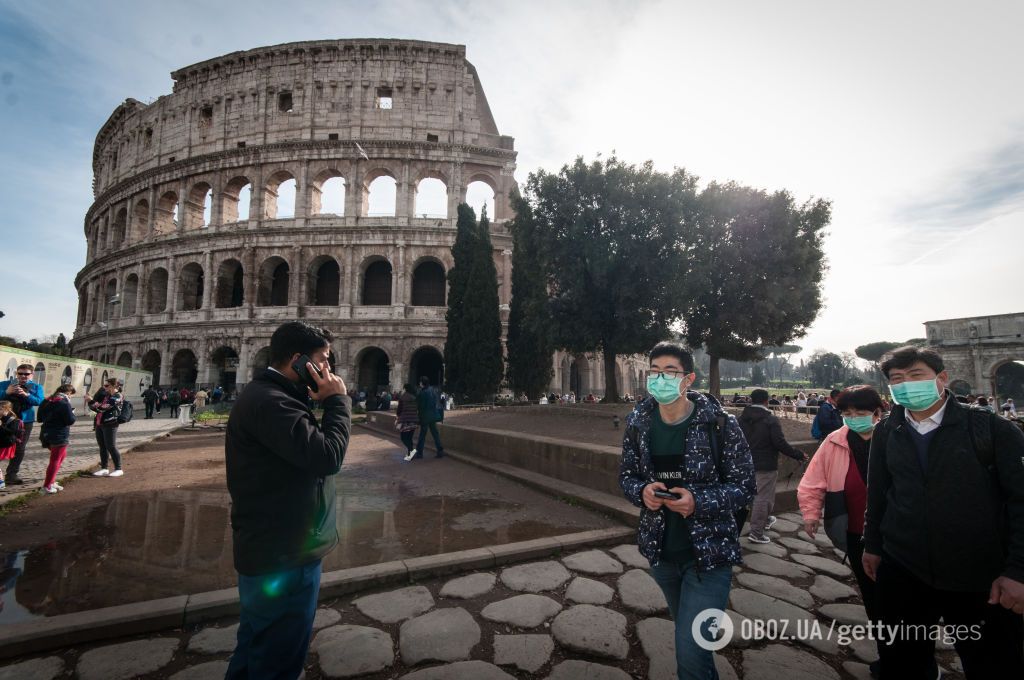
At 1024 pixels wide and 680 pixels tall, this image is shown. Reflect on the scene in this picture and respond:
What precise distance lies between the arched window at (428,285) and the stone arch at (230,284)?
33.8 ft

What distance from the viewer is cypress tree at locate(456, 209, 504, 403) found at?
71.8 ft

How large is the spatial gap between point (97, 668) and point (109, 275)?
39068 millimetres

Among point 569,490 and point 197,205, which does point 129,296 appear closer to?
point 197,205

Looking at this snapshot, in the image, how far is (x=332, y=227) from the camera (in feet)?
84.8

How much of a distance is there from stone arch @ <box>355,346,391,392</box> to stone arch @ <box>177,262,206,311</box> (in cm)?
1092

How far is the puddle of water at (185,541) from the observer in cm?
342

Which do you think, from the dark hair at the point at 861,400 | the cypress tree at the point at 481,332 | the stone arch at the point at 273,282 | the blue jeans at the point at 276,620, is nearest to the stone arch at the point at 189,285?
the stone arch at the point at 273,282

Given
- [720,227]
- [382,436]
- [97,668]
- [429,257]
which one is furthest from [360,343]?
[97,668]

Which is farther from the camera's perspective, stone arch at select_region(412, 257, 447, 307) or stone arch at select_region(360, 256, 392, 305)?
stone arch at select_region(360, 256, 392, 305)

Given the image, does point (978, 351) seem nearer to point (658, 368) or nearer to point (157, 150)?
point (658, 368)

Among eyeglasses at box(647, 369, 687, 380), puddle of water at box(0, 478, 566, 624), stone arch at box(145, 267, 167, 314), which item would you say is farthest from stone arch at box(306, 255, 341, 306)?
eyeglasses at box(647, 369, 687, 380)

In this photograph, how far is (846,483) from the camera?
2990 mm

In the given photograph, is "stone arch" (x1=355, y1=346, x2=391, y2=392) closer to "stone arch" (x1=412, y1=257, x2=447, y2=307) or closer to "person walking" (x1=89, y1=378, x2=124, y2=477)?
"stone arch" (x1=412, y1=257, x2=447, y2=307)

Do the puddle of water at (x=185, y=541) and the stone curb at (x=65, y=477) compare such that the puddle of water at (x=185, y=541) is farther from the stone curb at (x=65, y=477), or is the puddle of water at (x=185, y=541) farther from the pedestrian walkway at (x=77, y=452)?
the pedestrian walkway at (x=77, y=452)
